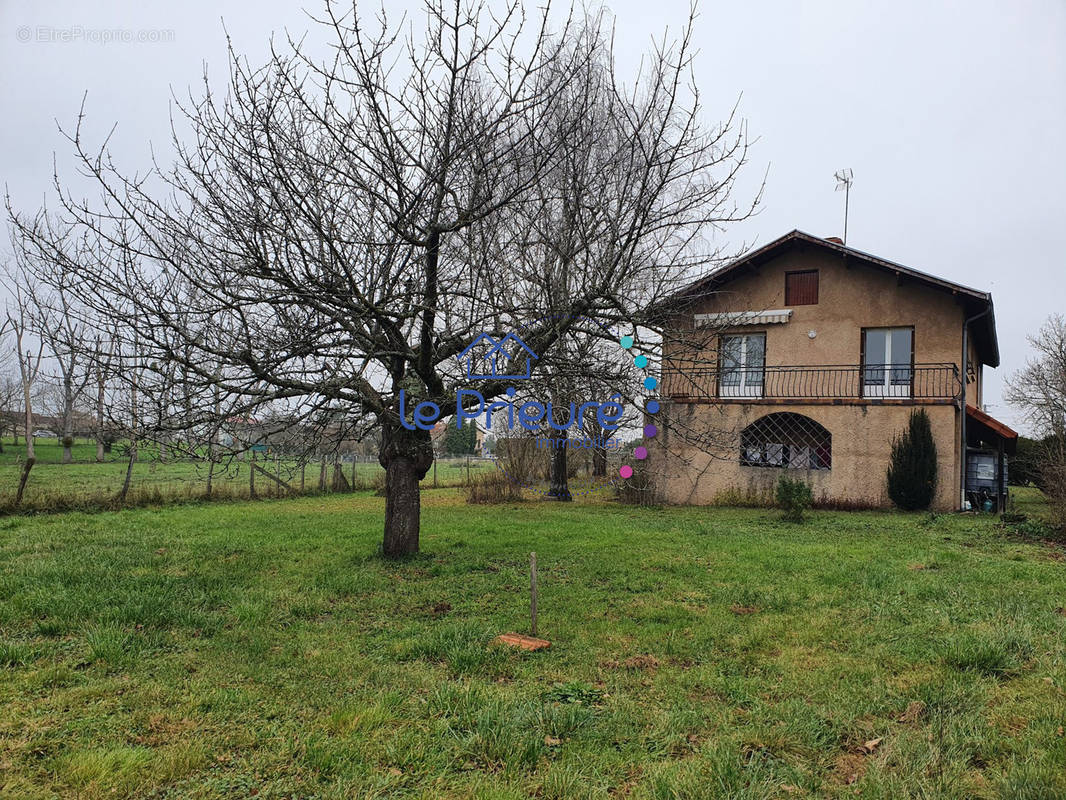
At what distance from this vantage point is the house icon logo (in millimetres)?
7098

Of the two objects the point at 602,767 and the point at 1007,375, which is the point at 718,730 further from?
the point at 1007,375

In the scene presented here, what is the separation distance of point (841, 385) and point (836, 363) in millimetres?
649

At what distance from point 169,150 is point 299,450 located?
362 cm

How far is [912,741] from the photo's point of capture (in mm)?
3361

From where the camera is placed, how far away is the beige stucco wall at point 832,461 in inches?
605

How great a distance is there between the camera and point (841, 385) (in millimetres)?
17109

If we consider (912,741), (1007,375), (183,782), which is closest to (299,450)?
(183,782)

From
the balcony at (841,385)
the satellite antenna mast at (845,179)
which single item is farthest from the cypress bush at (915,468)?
the satellite antenna mast at (845,179)

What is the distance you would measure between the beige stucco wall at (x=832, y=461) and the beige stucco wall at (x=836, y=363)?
2cm

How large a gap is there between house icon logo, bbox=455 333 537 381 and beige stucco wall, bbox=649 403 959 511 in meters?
8.14

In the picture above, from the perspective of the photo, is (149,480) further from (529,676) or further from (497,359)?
(529,676)

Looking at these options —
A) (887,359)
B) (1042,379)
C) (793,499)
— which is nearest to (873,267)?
(887,359)

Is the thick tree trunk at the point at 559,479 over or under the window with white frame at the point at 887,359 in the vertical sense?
under

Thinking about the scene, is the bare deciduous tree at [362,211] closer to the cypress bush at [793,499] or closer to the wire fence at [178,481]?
the wire fence at [178,481]
